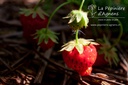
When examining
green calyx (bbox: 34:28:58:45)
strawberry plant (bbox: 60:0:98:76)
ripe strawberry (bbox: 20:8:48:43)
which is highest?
ripe strawberry (bbox: 20:8:48:43)

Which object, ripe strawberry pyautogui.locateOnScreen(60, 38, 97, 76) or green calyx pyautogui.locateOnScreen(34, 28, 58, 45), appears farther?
green calyx pyautogui.locateOnScreen(34, 28, 58, 45)

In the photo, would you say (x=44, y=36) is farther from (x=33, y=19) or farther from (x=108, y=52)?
(x=108, y=52)

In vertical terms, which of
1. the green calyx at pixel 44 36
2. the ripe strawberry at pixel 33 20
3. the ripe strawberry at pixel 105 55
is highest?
the ripe strawberry at pixel 33 20

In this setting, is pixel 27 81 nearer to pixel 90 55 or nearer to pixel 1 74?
pixel 1 74

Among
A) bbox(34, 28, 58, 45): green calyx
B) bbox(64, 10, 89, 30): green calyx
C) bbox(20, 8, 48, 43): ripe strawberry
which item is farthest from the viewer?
bbox(20, 8, 48, 43): ripe strawberry

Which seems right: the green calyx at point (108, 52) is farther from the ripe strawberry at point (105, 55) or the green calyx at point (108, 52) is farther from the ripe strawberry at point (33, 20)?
the ripe strawberry at point (33, 20)

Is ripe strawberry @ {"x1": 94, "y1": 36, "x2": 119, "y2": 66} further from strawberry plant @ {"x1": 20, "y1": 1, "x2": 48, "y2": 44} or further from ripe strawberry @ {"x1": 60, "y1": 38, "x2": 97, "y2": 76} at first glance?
strawberry plant @ {"x1": 20, "y1": 1, "x2": 48, "y2": 44}

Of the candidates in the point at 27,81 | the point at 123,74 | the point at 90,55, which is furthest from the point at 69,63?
the point at 123,74

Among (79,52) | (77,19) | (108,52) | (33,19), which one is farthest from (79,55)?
(33,19)

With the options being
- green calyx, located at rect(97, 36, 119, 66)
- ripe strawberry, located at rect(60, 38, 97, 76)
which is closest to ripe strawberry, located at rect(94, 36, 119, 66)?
green calyx, located at rect(97, 36, 119, 66)

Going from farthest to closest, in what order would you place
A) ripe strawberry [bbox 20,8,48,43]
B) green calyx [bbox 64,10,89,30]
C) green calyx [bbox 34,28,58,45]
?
ripe strawberry [bbox 20,8,48,43], green calyx [bbox 34,28,58,45], green calyx [bbox 64,10,89,30]

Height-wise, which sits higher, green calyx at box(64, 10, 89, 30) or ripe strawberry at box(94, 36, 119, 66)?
green calyx at box(64, 10, 89, 30)

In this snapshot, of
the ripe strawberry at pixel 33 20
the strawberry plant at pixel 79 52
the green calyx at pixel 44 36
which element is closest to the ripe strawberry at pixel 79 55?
the strawberry plant at pixel 79 52

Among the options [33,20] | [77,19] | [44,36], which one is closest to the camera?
[77,19]
